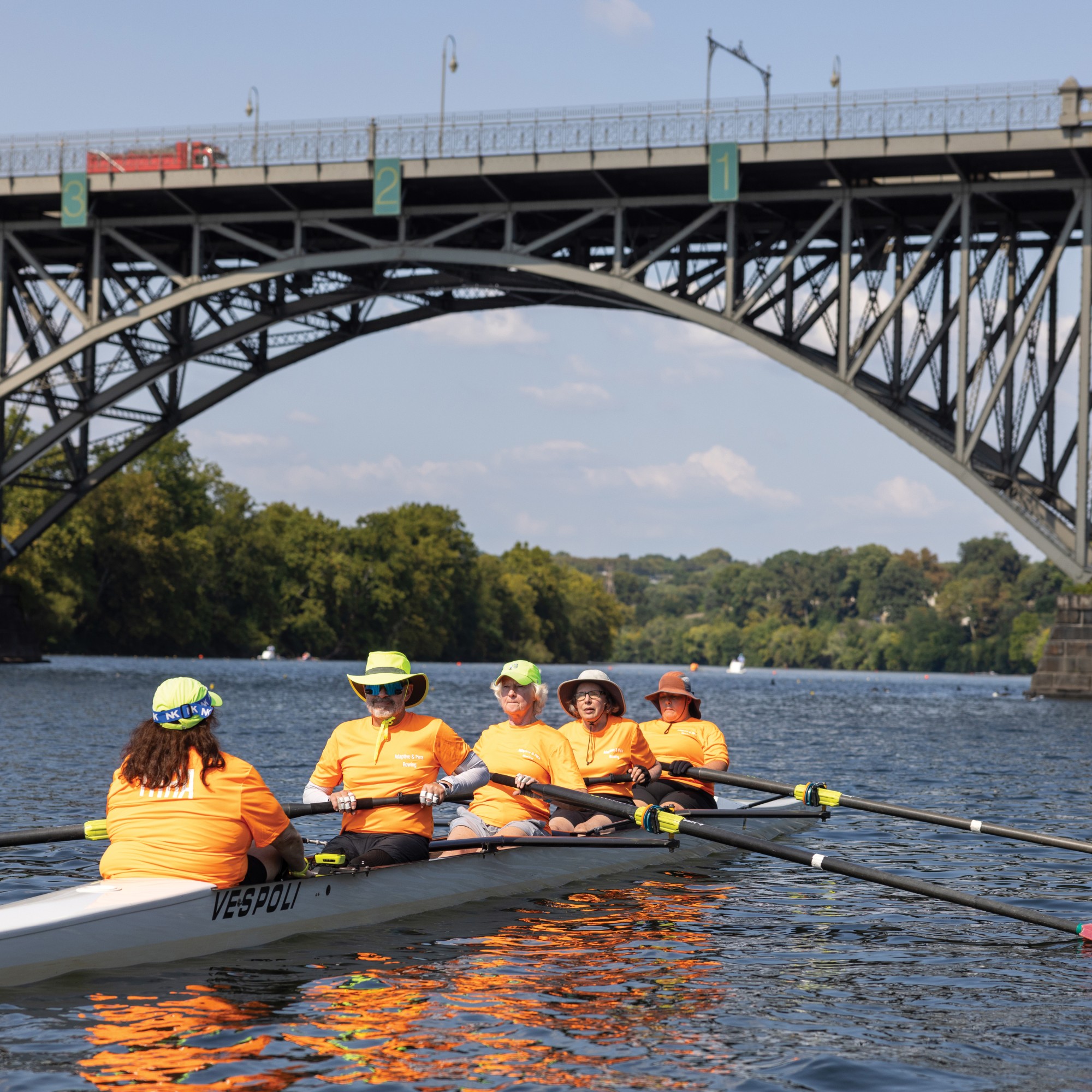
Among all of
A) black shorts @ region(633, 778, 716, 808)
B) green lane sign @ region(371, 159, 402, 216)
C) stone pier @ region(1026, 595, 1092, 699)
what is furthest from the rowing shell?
stone pier @ region(1026, 595, 1092, 699)

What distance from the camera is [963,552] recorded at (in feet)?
621

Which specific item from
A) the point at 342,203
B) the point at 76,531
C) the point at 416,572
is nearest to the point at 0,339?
the point at 342,203

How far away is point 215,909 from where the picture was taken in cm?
834

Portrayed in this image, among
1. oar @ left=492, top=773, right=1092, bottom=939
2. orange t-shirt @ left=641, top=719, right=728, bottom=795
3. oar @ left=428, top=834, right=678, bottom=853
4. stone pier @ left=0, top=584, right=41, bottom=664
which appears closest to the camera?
oar @ left=492, top=773, right=1092, bottom=939

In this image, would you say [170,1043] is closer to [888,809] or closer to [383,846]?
[383,846]

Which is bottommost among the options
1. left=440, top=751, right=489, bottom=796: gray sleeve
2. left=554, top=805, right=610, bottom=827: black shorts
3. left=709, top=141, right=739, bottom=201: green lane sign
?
left=554, top=805, right=610, bottom=827: black shorts

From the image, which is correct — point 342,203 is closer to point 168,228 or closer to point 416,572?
point 168,228

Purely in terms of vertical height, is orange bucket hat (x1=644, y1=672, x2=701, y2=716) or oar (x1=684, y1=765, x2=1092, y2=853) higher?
orange bucket hat (x1=644, y1=672, x2=701, y2=716)

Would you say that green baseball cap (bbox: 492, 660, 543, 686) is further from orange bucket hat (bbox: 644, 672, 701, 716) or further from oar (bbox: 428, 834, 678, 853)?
orange bucket hat (bbox: 644, 672, 701, 716)

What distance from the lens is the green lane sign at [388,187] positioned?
3541 cm

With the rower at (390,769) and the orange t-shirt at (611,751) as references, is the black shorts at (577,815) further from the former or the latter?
the rower at (390,769)

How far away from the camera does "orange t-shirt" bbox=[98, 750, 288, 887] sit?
789cm

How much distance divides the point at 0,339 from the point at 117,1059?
3753 centimetres

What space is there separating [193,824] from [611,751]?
473cm
